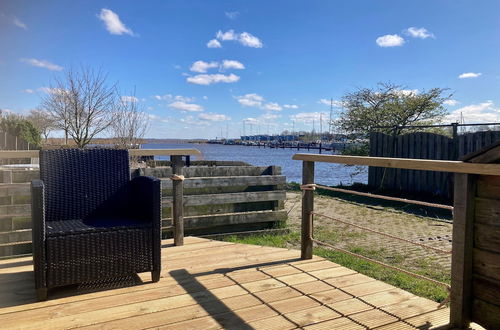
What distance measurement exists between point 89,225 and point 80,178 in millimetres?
449

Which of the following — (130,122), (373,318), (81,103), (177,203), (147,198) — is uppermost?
(81,103)

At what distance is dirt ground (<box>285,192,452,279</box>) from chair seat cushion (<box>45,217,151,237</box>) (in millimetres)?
2754

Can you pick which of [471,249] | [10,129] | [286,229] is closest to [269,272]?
[471,249]

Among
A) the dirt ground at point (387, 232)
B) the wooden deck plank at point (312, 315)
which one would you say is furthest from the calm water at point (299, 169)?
the wooden deck plank at point (312, 315)

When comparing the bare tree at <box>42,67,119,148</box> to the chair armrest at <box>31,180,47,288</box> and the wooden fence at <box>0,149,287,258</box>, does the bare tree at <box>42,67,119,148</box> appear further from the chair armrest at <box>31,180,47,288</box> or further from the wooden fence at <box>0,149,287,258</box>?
the chair armrest at <box>31,180,47,288</box>

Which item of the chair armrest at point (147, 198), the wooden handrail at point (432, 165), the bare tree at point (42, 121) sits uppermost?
the bare tree at point (42, 121)

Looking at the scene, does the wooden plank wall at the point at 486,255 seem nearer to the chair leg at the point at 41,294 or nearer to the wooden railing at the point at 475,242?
the wooden railing at the point at 475,242

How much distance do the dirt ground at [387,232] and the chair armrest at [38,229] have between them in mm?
3226

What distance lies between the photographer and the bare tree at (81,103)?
10.4 metres

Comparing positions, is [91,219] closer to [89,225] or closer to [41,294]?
[89,225]

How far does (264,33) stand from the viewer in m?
17.0

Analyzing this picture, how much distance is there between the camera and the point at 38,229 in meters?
2.16

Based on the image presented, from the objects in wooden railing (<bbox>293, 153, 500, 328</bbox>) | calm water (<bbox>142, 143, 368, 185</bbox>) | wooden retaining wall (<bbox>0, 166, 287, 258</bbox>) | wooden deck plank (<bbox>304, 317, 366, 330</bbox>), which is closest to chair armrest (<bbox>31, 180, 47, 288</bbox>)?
wooden deck plank (<bbox>304, 317, 366, 330</bbox>)

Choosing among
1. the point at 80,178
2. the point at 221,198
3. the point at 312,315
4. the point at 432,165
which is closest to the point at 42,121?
the point at 221,198
